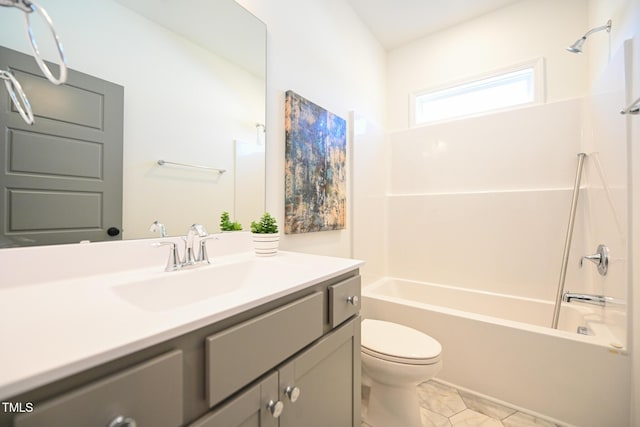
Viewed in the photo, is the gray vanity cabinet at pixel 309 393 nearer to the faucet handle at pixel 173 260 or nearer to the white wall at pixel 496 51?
the faucet handle at pixel 173 260

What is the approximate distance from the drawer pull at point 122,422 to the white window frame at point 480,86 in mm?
2792

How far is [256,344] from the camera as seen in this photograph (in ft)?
2.04

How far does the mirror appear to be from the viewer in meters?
0.85

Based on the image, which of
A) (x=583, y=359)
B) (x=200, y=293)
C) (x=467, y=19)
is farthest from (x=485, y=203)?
(x=200, y=293)

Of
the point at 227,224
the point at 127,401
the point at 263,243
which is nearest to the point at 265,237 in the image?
the point at 263,243

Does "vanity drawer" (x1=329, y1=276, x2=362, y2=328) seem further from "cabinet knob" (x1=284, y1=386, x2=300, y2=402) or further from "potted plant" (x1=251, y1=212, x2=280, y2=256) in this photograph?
"potted plant" (x1=251, y1=212, x2=280, y2=256)

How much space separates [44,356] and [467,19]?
3.24 m

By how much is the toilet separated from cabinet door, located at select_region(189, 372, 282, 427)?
0.73m

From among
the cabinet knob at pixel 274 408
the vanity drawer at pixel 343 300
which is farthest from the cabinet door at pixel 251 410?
the vanity drawer at pixel 343 300

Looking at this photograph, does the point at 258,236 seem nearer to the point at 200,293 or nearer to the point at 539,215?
the point at 200,293

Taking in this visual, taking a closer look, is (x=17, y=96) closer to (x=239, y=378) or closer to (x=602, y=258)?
(x=239, y=378)

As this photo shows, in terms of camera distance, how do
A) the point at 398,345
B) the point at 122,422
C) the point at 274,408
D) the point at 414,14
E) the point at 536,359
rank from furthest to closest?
the point at 414,14 → the point at 536,359 → the point at 398,345 → the point at 274,408 → the point at 122,422

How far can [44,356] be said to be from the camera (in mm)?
368

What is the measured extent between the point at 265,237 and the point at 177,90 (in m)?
0.71
